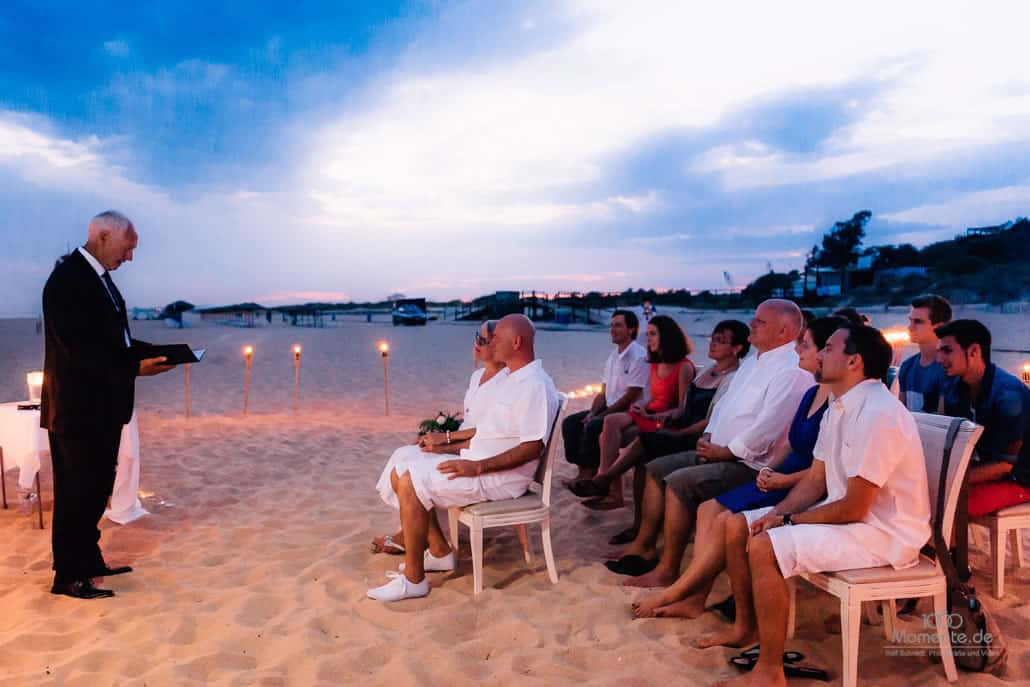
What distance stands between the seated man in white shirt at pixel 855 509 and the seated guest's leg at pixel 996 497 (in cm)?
104

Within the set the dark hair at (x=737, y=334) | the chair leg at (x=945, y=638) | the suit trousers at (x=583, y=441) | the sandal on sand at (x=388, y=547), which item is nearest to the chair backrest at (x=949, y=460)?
the chair leg at (x=945, y=638)

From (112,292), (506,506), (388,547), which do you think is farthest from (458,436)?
(112,292)

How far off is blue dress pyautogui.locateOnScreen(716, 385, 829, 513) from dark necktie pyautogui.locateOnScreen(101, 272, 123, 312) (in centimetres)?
345

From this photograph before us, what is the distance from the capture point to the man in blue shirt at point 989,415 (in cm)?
333

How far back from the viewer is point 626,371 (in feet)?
18.3

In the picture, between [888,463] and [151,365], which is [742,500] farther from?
[151,365]

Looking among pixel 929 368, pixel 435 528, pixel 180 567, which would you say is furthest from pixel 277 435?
pixel 929 368

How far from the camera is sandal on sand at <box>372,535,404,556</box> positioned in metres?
4.14

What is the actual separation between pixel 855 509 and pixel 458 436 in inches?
86.3

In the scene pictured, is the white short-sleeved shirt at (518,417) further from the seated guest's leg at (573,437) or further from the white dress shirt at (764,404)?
the seated guest's leg at (573,437)

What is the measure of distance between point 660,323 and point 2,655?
4.24 metres

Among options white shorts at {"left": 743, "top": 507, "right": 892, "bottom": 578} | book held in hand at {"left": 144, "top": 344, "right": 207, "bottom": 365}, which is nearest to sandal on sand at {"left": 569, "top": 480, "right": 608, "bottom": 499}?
white shorts at {"left": 743, "top": 507, "right": 892, "bottom": 578}

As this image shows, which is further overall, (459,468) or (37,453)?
(37,453)

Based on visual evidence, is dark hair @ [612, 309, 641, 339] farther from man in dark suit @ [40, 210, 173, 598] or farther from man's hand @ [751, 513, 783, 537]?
man in dark suit @ [40, 210, 173, 598]
